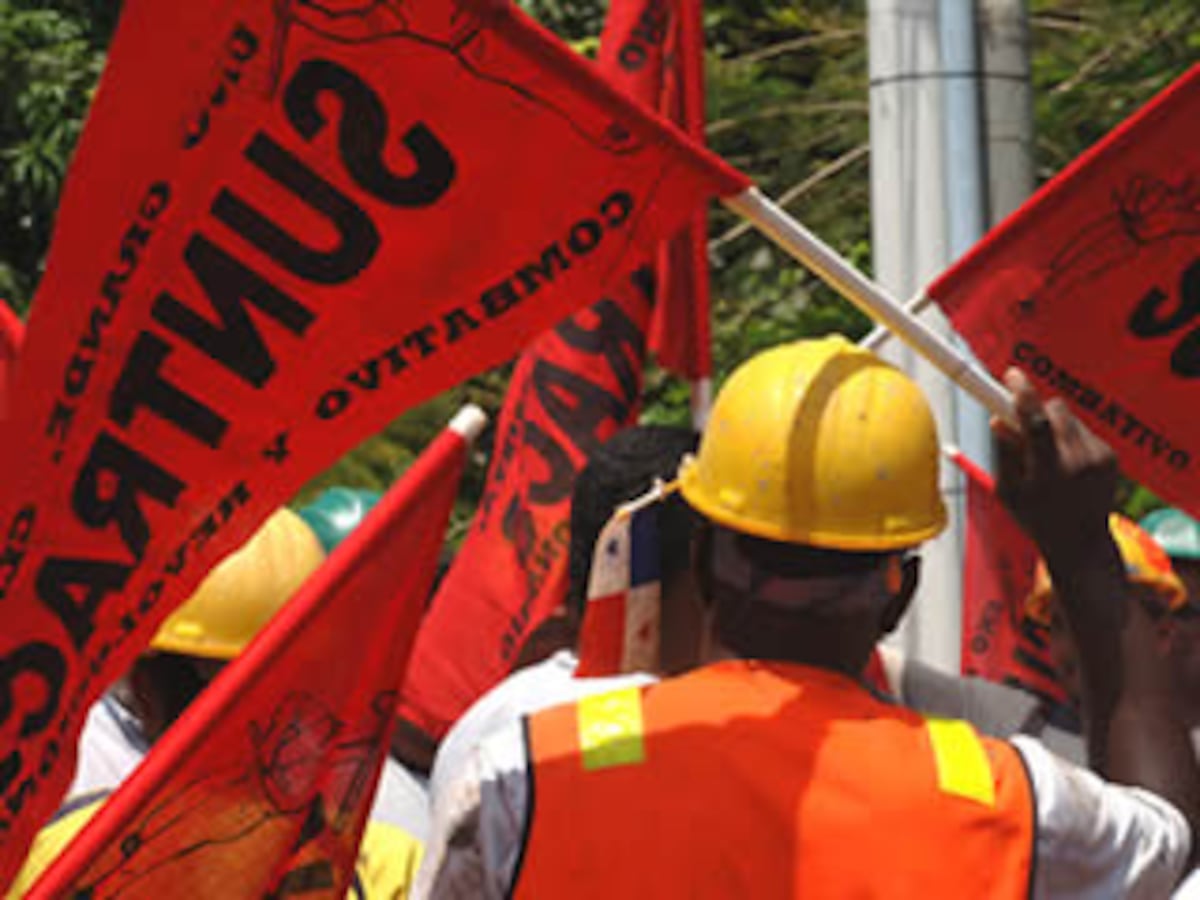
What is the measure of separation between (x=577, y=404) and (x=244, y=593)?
1.38 meters

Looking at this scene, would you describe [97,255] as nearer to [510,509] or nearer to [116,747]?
[116,747]

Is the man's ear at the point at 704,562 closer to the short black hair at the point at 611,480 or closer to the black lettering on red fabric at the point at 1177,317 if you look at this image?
the short black hair at the point at 611,480

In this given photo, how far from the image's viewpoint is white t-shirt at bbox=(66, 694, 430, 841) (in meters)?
4.45

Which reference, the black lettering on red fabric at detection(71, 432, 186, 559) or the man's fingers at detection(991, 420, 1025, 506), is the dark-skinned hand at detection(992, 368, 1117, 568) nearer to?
the man's fingers at detection(991, 420, 1025, 506)

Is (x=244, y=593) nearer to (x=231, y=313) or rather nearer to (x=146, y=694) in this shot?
(x=146, y=694)

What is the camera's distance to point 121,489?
10.5 ft

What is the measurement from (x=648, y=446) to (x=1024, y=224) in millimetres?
759

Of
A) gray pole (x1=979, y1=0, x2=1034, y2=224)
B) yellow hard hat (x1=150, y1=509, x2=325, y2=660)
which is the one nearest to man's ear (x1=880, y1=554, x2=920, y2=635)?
yellow hard hat (x1=150, y1=509, x2=325, y2=660)

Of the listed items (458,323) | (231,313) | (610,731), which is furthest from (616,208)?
(610,731)

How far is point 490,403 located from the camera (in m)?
10.9

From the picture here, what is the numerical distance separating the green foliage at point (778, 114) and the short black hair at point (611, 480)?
14.4ft

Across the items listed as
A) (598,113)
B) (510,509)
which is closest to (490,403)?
(510,509)

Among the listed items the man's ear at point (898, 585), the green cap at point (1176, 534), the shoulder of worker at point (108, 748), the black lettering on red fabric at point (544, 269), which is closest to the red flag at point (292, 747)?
the black lettering on red fabric at point (544, 269)

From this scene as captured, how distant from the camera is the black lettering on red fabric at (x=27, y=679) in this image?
3045mm
